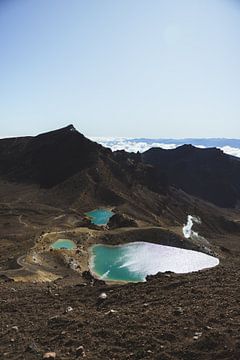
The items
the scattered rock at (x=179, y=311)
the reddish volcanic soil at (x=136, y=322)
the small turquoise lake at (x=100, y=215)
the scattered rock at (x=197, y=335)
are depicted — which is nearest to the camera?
the reddish volcanic soil at (x=136, y=322)

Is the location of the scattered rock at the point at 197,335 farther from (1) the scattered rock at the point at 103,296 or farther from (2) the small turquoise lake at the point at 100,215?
(2) the small turquoise lake at the point at 100,215

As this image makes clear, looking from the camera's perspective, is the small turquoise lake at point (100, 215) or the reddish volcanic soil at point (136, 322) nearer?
the reddish volcanic soil at point (136, 322)

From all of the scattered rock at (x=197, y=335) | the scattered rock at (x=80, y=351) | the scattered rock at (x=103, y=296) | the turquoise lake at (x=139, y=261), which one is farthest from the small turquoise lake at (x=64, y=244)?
the scattered rock at (x=197, y=335)

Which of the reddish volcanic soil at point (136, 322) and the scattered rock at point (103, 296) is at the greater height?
the reddish volcanic soil at point (136, 322)

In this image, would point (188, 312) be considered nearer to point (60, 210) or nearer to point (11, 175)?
point (60, 210)

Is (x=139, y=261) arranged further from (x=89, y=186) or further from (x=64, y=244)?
(x=89, y=186)
